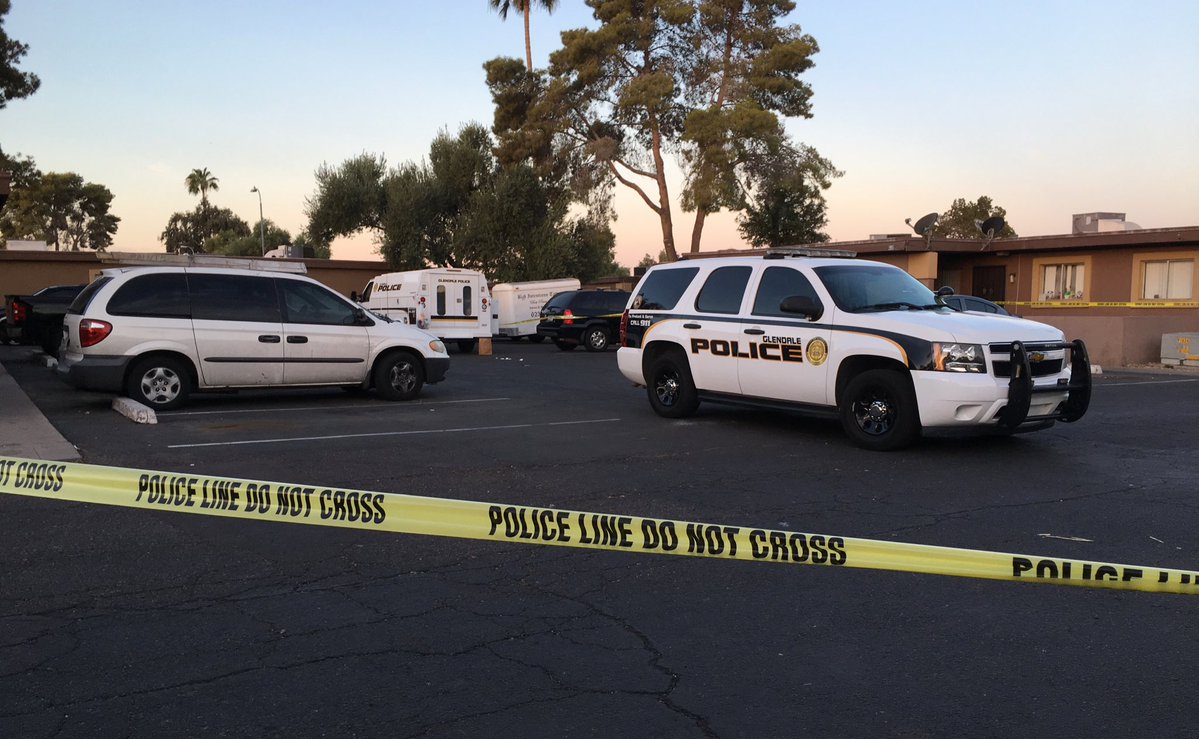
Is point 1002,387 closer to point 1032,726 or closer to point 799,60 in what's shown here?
point 1032,726

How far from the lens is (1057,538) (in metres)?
6.27

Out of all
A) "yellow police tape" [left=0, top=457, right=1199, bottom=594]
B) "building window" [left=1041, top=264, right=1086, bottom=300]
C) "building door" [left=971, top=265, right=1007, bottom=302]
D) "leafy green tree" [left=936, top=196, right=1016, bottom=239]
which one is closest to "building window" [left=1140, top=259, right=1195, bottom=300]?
"building window" [left=1041, top=264, right=1086, bottom=300]

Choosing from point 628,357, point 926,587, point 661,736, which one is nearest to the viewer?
point 661,736

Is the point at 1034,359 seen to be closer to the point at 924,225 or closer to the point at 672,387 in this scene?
the point at 672,387

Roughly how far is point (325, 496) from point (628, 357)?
A: 8101mm

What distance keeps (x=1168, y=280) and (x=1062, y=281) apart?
287cm

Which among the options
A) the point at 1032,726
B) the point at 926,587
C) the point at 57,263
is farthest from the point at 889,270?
the point at 57,263

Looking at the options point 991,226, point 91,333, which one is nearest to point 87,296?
point 91,333

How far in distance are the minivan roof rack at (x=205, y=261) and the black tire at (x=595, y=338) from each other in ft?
27.5

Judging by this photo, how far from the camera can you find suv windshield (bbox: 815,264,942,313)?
1012cm

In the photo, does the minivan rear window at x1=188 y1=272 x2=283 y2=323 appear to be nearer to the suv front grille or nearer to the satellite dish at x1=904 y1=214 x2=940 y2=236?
the suv front grille

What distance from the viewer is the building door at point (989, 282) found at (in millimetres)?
30609

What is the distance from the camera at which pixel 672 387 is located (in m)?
12.0

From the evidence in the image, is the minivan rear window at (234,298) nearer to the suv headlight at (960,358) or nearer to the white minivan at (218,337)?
the white minivan at (218,337)
